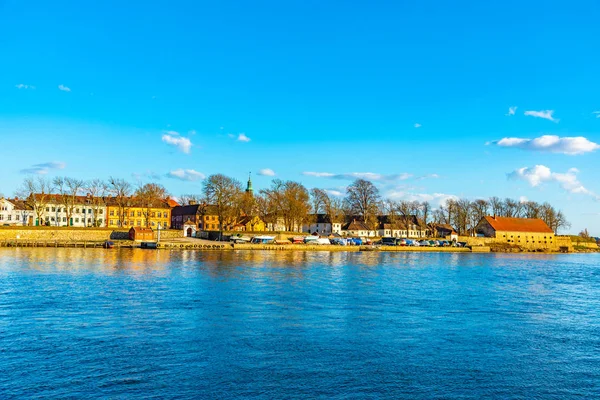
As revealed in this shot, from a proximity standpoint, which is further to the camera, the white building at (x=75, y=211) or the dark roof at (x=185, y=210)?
the dark roof at (x=185, y=210)

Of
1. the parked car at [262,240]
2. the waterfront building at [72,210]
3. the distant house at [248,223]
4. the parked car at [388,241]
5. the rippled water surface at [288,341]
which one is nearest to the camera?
the rippled water surface at [288,341]

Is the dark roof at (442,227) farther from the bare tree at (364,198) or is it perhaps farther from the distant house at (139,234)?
the distant house at (139,234)

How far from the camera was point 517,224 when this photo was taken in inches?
4181

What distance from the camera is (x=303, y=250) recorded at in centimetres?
7612

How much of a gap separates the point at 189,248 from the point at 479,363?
5624 centimetres

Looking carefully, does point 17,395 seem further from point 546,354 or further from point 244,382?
point 546,354

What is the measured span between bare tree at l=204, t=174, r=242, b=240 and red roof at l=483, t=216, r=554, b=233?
54.7 metres

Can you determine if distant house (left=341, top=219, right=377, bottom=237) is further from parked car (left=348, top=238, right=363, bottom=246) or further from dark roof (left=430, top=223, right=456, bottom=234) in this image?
parked car (left=348, top=238, right=363, bottom=246)

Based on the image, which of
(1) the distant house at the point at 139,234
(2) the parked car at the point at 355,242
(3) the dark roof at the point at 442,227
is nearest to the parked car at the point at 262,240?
(2) the parked car at the point at 355,242

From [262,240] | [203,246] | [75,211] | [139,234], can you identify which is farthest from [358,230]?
[75,211]

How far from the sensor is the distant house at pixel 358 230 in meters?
108

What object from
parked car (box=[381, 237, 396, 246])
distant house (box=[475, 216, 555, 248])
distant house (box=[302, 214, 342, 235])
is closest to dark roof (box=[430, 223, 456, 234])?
distant house (box=[475, 216, 555, 248])

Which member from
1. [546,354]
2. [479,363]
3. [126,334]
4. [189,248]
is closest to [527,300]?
[546,354]

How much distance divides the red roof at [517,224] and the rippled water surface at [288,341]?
78.4 metres
